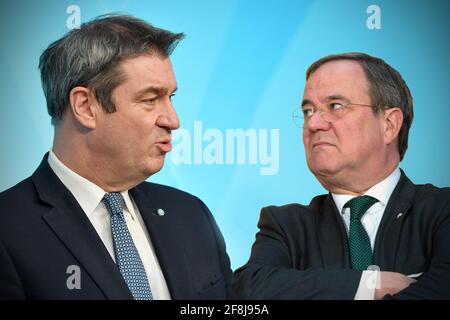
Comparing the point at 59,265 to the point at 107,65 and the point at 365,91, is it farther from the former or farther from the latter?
the point at 365,91

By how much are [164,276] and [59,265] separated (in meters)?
0.53

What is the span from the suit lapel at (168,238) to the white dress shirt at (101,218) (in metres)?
0.03

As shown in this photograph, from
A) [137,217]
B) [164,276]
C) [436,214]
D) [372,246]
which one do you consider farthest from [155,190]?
[436,214]

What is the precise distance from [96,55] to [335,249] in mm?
1504

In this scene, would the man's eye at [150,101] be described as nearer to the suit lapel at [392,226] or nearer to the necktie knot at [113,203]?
the necktie knot at [113,203]

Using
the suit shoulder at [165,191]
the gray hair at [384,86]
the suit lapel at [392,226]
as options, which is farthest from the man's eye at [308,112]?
the suit shoulder at [165,191]

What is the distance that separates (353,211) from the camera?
3.71 metres

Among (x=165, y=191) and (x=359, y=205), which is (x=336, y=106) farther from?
(x=165, y=191)

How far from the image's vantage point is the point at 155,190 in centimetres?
384

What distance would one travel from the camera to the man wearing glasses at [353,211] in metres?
3.40

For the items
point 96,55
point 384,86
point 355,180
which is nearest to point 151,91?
point 96,55

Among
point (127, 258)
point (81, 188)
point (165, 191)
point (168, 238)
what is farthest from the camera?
point (165, 191)

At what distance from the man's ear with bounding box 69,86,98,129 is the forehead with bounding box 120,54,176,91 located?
6.9 inches

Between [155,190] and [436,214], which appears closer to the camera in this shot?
[436,214]
